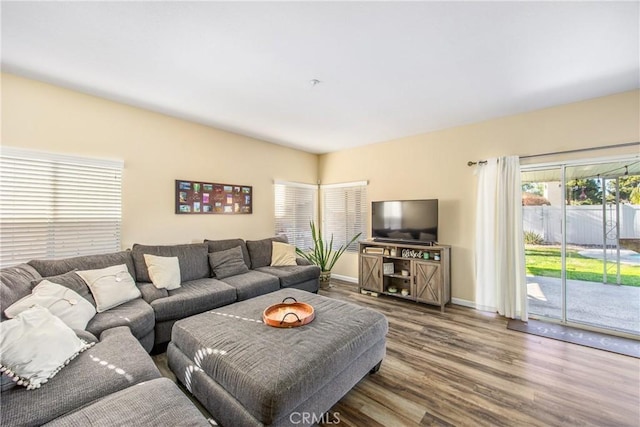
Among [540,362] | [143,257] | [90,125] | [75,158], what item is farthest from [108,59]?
[540,362]

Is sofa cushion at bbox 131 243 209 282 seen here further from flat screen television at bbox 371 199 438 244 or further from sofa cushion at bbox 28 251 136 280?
flat screen television at bbox 371 199 438 244

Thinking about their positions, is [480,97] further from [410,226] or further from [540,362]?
[540,362]

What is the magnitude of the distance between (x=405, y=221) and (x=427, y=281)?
0.97 m

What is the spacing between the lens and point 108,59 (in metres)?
Result: 2.21

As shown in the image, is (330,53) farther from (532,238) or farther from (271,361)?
(532,238)

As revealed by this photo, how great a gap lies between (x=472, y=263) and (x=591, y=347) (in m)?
1.41

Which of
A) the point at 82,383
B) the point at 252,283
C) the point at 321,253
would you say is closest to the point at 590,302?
the point at 321,253

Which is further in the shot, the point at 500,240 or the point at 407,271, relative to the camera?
the point at 407,271

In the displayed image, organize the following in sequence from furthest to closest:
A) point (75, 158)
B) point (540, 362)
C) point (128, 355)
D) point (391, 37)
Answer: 1. point (75, 158)
2. point (540, 362)
3. point (391, 37)
4. point (128, 355)

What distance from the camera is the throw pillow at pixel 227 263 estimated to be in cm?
343

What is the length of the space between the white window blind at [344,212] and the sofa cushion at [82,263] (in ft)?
11.6

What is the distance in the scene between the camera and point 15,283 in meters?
2.01

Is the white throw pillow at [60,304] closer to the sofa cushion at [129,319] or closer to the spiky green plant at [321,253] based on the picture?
the sofa cushion at [129,319]

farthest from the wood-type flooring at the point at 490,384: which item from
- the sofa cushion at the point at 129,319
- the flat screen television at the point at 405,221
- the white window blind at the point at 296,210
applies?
the white window blind at the point at 296,210
